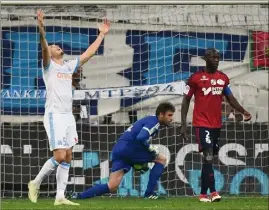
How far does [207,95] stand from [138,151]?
1187mm

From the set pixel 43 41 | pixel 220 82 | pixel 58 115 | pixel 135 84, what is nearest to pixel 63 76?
pixel 58 115

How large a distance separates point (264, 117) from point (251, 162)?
0.78m

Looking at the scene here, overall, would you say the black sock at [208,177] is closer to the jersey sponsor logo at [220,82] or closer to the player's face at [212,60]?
the jersey sponsor logo at [220,82]

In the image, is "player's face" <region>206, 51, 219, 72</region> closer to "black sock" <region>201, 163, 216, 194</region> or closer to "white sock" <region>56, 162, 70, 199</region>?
"black sock" <region>201, 163, 216, 194</region>

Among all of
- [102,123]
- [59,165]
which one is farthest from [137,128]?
[102,123]

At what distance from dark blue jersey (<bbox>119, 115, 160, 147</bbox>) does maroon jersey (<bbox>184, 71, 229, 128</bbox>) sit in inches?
20.8

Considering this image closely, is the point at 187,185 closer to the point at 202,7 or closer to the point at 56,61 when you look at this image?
the point at 202,7

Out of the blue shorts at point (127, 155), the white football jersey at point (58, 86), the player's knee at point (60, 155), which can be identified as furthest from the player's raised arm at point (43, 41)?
the blue shorts at point (127, 155)

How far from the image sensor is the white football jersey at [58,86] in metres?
11.6

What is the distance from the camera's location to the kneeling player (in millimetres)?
12188

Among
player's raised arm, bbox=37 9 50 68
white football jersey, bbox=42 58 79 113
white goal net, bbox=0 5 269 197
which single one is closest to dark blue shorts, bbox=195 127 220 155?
white football jersey, bbox=42 58 79 113

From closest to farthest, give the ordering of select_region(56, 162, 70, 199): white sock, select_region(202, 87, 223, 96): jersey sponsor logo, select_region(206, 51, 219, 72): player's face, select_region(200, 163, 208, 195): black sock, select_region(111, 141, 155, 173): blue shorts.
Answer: select_region(56, 162, 70, 199): white sock
select_region(206, 51, 219, 72): player's face
select_region(200, 163, 208, 195): black sock
select_region(202, 87, 223, 96): jersey sponsor logo
select_region(111, 141, 155, 173): blue shorts

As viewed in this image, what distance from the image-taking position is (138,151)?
12539 millimetres

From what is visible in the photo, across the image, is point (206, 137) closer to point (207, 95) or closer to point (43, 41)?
point (207, 95)
